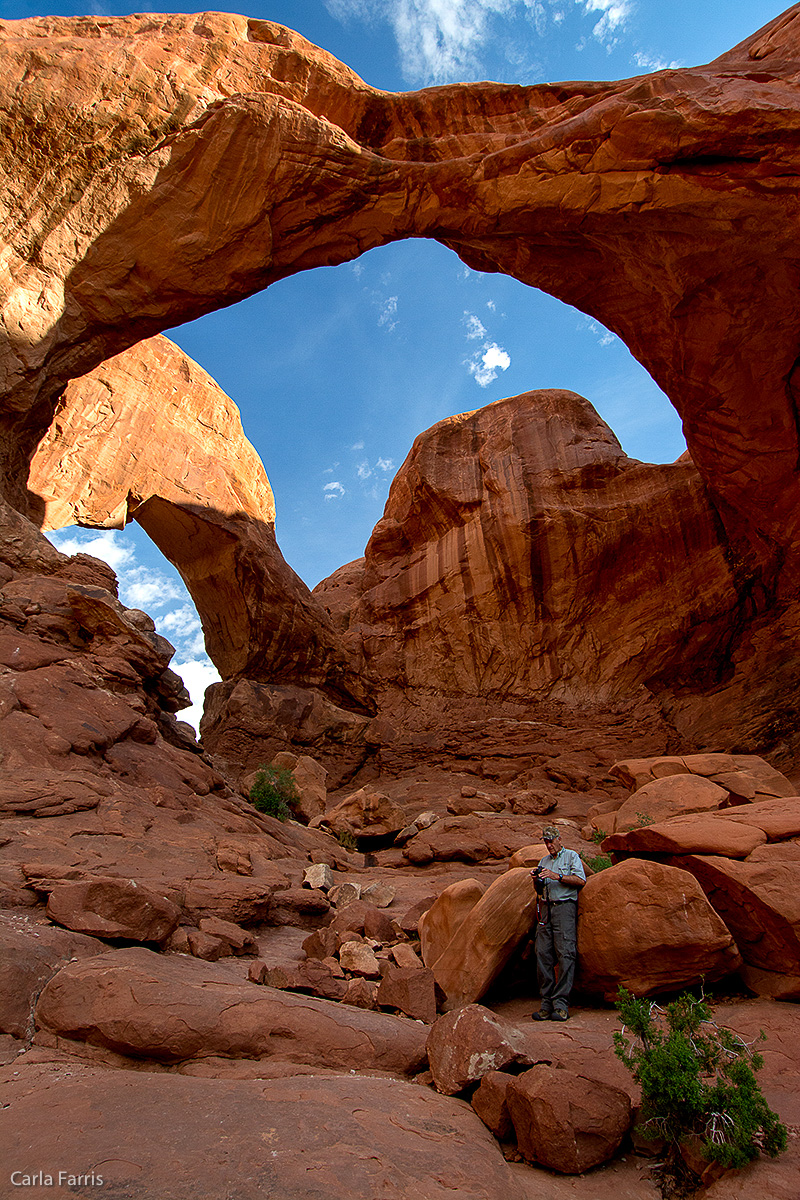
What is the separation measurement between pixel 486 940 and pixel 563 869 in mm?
845

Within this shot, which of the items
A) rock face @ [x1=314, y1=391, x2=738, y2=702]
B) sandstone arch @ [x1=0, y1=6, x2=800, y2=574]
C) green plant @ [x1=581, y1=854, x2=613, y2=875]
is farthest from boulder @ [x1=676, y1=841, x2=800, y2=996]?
rock face @ [x1=314, y1=391, x2=738, y2=702]

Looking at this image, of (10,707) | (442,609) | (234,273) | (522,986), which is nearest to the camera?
(522,986)

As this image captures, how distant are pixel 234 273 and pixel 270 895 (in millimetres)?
14196

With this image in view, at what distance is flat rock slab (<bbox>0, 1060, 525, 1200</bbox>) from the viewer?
2434 mm

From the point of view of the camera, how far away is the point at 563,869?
5391mm

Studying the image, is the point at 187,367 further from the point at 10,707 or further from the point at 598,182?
the point at 10,707

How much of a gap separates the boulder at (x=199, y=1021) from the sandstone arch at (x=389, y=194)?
12.9 meters

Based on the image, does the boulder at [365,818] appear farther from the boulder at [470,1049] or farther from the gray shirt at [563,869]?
the boulder at [470,1049]

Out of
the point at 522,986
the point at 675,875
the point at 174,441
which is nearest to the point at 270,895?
the point at 522,986

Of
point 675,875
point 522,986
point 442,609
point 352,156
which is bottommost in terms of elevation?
point 522,986

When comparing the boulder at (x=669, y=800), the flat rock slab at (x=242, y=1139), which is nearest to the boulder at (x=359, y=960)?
the flat rock slab at (x=242, y=1139)

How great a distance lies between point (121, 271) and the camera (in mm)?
14594

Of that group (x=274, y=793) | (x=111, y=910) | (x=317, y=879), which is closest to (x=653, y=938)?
(x=111, y=910)

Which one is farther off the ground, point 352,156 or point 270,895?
point 352,156
